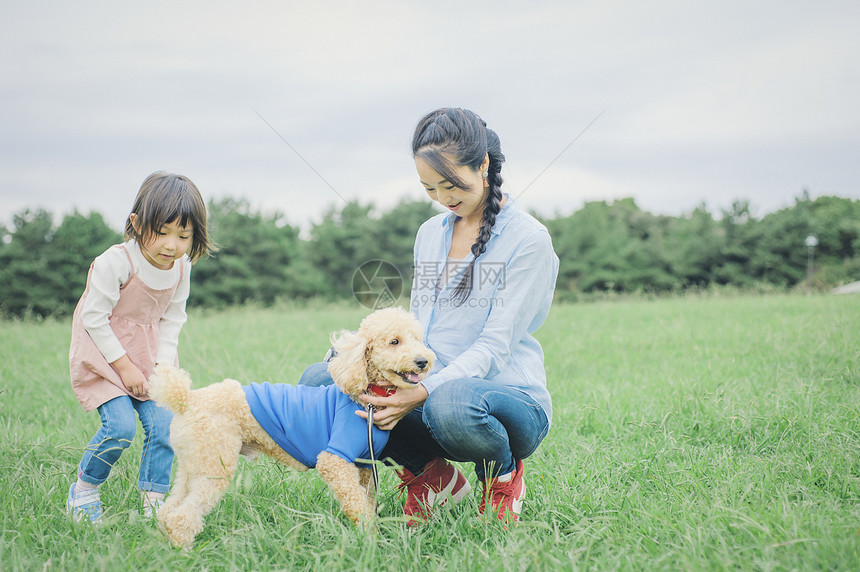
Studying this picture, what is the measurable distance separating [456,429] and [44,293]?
26485 mm

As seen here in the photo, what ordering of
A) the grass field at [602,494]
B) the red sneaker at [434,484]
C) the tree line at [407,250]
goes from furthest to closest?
the tree line at [407,250]
the red sneaker at [434,484]
the grass field at [602,494]

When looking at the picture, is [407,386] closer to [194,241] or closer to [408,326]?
[408,326]

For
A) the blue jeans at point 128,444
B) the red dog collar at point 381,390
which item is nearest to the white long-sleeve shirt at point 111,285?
the blue jeans at point 128,444

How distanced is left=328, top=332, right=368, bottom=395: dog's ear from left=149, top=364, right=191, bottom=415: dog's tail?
21.6 inches

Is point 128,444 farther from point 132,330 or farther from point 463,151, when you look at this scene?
point 463,151

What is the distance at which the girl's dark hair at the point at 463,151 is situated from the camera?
229 centimetres

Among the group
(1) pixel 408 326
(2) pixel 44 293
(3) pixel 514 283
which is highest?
(3) pixel 514 283

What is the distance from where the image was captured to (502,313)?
2311 millimetres

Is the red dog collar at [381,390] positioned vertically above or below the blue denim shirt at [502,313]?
below

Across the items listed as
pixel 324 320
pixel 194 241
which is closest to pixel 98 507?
pixel 194 241

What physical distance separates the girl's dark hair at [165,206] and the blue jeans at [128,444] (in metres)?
0.79

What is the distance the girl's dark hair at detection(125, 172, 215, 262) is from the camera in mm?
2523

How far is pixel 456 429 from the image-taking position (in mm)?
2096

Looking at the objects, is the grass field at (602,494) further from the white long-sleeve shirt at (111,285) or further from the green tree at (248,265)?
the green tree at (248,265)
